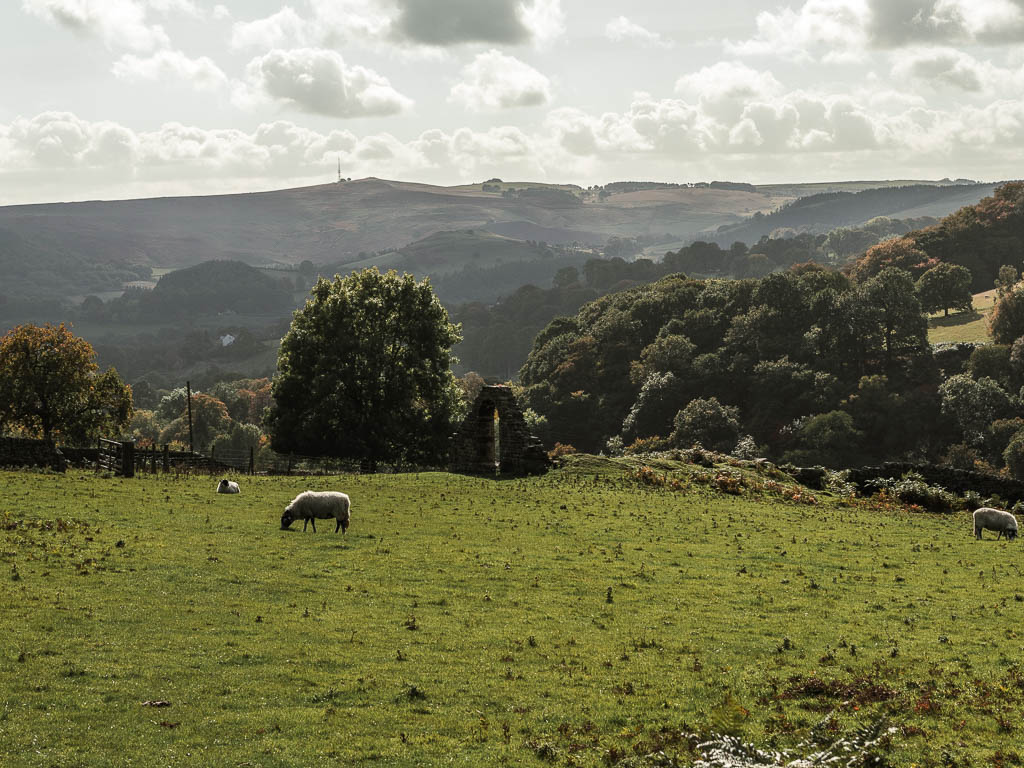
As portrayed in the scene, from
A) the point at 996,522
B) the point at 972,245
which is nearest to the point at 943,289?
the point at 972,245

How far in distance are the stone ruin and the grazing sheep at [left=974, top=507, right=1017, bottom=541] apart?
74.7 ft

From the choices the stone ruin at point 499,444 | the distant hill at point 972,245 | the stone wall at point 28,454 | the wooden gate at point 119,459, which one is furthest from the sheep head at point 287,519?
the distant hill at point 972,245

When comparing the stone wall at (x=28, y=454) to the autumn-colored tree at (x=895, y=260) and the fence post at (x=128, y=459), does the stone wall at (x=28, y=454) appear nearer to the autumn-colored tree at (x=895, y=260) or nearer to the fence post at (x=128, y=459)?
the fence post at (x=128, y=459)

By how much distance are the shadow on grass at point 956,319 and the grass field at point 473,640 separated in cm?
12560

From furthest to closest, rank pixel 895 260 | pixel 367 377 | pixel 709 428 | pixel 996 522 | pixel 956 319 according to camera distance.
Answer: pixel 895 260, pixel 956 319, pixel 709 428, pixel 367 377, pixel 996 522

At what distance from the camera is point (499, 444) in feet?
166

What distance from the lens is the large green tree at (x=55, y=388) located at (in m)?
66.8

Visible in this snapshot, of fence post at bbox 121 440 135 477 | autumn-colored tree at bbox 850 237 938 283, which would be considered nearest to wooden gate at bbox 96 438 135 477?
fence post at bbox 121 440 135 477

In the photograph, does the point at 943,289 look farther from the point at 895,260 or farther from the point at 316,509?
the point at 316,509

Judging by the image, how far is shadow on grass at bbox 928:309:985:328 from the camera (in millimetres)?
143875

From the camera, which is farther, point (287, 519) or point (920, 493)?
point (920, 493)

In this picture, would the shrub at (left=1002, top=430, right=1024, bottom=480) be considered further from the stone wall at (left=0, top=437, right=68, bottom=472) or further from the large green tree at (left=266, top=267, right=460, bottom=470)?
the stone wall at (left=0, top=437, right=68, bottom=472)

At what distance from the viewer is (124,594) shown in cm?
2030

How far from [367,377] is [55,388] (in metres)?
24.5
